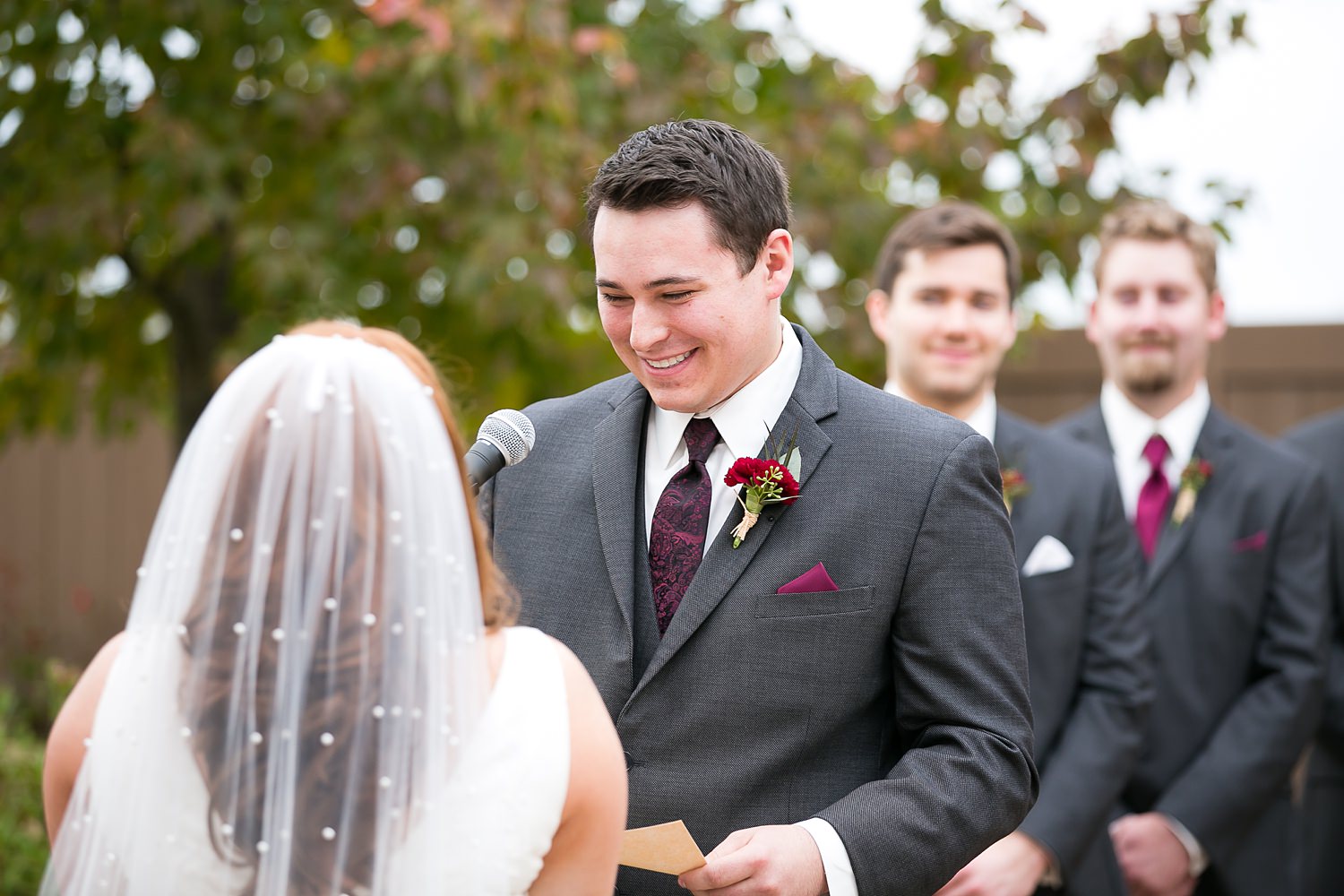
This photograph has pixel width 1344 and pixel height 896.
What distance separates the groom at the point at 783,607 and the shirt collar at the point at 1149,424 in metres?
1.90

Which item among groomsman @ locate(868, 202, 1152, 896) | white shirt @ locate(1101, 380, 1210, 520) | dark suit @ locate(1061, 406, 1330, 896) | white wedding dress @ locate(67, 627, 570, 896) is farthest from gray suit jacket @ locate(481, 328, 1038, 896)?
white shirt @ locate(1101, 380, 1210, 520)

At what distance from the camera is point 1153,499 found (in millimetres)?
4008

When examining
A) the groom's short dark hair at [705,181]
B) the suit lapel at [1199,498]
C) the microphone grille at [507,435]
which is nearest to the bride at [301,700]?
the microphone grille at [507,435]

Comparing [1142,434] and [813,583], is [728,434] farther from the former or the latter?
[1142,434]

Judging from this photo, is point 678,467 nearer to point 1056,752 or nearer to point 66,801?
point 66,801

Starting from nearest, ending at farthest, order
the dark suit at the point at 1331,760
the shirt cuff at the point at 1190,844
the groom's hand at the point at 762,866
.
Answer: the groom's hand at the point at 762,866 < the shirt cuff at the point at 1190,844 < the dark suit at the point at 1331,760

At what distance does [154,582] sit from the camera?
5.32 feet

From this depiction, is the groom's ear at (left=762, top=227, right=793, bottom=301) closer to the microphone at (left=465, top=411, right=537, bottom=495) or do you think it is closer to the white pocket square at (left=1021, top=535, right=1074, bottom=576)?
the microphone at (left=465, top=411, right=537, bottom=495)

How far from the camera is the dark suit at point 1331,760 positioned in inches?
→ 167

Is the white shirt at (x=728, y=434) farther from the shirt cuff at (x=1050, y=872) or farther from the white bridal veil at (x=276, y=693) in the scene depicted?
the shirt cuff at (x=1050, y=872)

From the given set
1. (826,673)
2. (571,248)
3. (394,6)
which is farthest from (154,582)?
(571,248)

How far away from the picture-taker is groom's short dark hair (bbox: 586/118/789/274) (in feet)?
7.36

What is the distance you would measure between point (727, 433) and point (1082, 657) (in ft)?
4.85

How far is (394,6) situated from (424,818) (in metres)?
3.74
